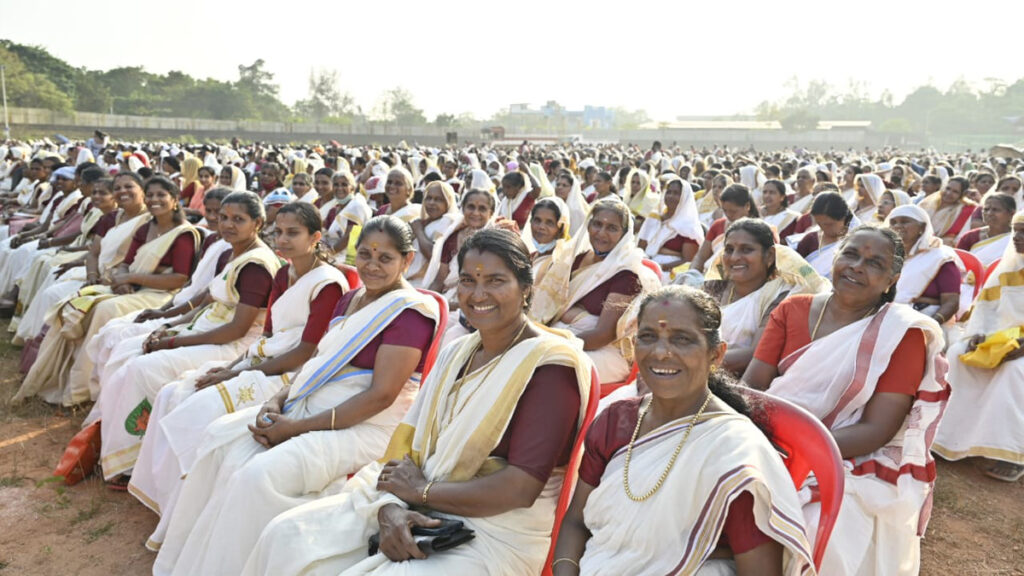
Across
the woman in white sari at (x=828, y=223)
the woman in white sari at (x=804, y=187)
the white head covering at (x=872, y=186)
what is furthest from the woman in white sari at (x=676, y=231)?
the woman in white sari at (x=804, y=187)

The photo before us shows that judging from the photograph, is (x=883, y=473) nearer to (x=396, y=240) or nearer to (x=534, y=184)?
(x=396, y=240)

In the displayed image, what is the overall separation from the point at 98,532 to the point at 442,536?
8.11 feet

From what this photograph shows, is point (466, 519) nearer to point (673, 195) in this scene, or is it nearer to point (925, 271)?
point (925, 271)

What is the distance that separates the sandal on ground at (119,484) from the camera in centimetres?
412

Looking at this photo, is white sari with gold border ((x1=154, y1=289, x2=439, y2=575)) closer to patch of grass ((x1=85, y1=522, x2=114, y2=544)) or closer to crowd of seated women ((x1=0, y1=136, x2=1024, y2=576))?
crowd of seated women ((x1=0, y1=136, x2=1024, y2=576))

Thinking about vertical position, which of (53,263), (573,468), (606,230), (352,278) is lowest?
(53,263)

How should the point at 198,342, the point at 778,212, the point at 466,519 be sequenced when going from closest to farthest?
the point at 466,519, the point at 198,342, the point at 778,212

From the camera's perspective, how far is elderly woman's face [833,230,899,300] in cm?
279

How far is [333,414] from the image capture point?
3.03m

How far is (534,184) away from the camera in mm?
9758

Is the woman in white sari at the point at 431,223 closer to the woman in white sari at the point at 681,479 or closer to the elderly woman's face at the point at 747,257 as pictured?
the elderly woman's face at the point at 747,257

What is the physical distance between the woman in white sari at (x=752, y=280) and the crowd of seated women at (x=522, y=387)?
0.04ft

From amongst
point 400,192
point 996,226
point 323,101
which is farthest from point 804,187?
point 323,101

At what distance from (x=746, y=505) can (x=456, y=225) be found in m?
4.39
